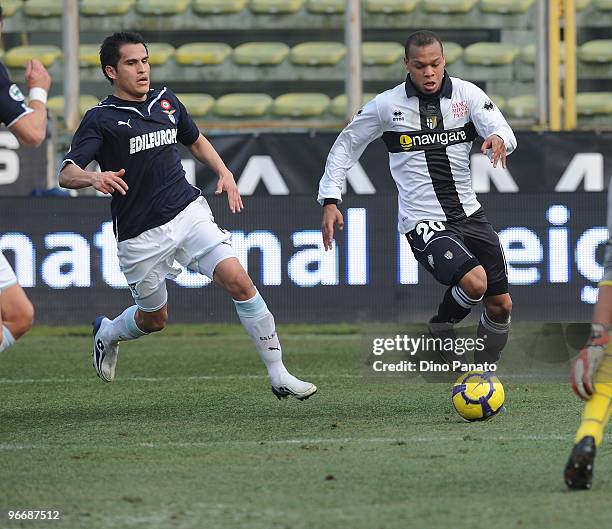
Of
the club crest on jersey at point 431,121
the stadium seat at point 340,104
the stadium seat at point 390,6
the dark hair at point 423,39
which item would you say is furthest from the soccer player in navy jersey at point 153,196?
the stadium seat at point 390,6

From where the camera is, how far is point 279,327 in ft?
45.0

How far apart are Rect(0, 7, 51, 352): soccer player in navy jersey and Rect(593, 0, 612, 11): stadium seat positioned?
10.7m

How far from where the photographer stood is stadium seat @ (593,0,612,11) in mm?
15945

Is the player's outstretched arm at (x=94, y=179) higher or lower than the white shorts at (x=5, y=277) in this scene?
higher

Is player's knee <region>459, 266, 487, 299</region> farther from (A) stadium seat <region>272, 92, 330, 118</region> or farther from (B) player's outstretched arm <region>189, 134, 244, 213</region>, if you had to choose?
(A) stadium seat <region>272, 92, 330, 118</region>

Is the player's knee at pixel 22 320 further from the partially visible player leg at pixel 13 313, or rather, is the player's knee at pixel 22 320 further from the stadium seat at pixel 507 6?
the stadium seat at pixel 507 6

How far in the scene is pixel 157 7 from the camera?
53.5 ft

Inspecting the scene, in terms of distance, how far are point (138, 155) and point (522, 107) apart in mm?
8851

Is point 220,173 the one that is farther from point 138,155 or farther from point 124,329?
point 124,329

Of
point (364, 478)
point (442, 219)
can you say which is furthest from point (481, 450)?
point (442, 219)

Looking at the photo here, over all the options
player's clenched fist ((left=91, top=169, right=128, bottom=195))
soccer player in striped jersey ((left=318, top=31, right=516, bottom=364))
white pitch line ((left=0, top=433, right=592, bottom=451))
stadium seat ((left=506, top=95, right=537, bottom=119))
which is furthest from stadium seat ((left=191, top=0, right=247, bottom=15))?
white pitch line ((left=0, top=433, right=592, bottom=451))

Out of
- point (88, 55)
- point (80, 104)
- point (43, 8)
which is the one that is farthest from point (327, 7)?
point (43, 8)

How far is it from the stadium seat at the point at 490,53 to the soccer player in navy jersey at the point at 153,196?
8.51 m

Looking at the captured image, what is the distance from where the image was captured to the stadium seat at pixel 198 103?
16.1 m
